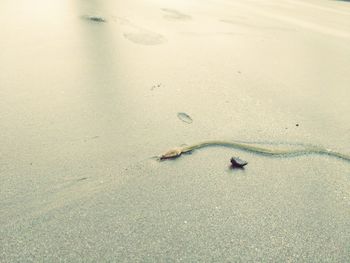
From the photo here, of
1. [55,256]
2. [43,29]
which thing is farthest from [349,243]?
[43,29]

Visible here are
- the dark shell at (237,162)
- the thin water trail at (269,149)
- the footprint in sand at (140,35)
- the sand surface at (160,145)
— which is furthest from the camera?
the footprint in sand at (140,35)

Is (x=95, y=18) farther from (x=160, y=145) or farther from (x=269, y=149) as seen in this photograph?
(x=269, y=149)

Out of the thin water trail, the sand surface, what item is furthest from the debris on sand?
the thin water trail

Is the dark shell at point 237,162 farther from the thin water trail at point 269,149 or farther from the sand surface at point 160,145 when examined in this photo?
the thin water trail at point 269,149

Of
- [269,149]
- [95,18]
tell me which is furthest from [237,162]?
[95,18]

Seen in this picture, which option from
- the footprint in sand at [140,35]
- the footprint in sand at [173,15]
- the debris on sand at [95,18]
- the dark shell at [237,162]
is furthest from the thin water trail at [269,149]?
the footprint in sand at [173,15]

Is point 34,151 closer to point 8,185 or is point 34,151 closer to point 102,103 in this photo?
point 8,185
